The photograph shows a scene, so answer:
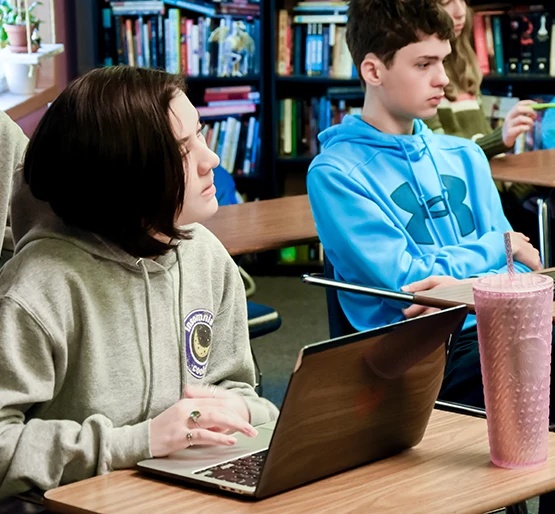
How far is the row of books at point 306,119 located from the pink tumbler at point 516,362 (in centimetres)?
422

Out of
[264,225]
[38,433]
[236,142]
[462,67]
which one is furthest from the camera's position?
[236,142]

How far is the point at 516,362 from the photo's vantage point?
1.20 meters

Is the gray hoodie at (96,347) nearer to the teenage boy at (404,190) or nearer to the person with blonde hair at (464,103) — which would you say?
the teenage boy at (404,190)

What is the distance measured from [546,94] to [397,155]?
2864 mm

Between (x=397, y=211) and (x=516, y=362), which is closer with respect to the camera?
(x=516, y=362)

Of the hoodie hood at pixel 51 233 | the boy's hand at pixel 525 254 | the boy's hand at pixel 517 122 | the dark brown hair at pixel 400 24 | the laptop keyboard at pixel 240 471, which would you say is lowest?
the boy's hand at pixel 525 254

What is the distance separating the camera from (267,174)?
5465 mm

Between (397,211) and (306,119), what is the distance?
3.08 m

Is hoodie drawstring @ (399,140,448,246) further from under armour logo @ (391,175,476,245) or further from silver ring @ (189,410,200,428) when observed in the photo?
silver ring @ (189,410,200,428)

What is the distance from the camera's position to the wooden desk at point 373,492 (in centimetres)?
111

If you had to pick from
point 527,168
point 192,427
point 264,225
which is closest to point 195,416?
point 192,427

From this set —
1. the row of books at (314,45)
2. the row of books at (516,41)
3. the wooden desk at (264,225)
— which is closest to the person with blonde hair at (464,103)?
the wooden desk at (264,225)

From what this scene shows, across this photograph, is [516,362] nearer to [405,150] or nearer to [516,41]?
[405,150]

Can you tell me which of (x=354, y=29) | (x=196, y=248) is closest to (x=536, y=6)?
(x=354, y=29)
